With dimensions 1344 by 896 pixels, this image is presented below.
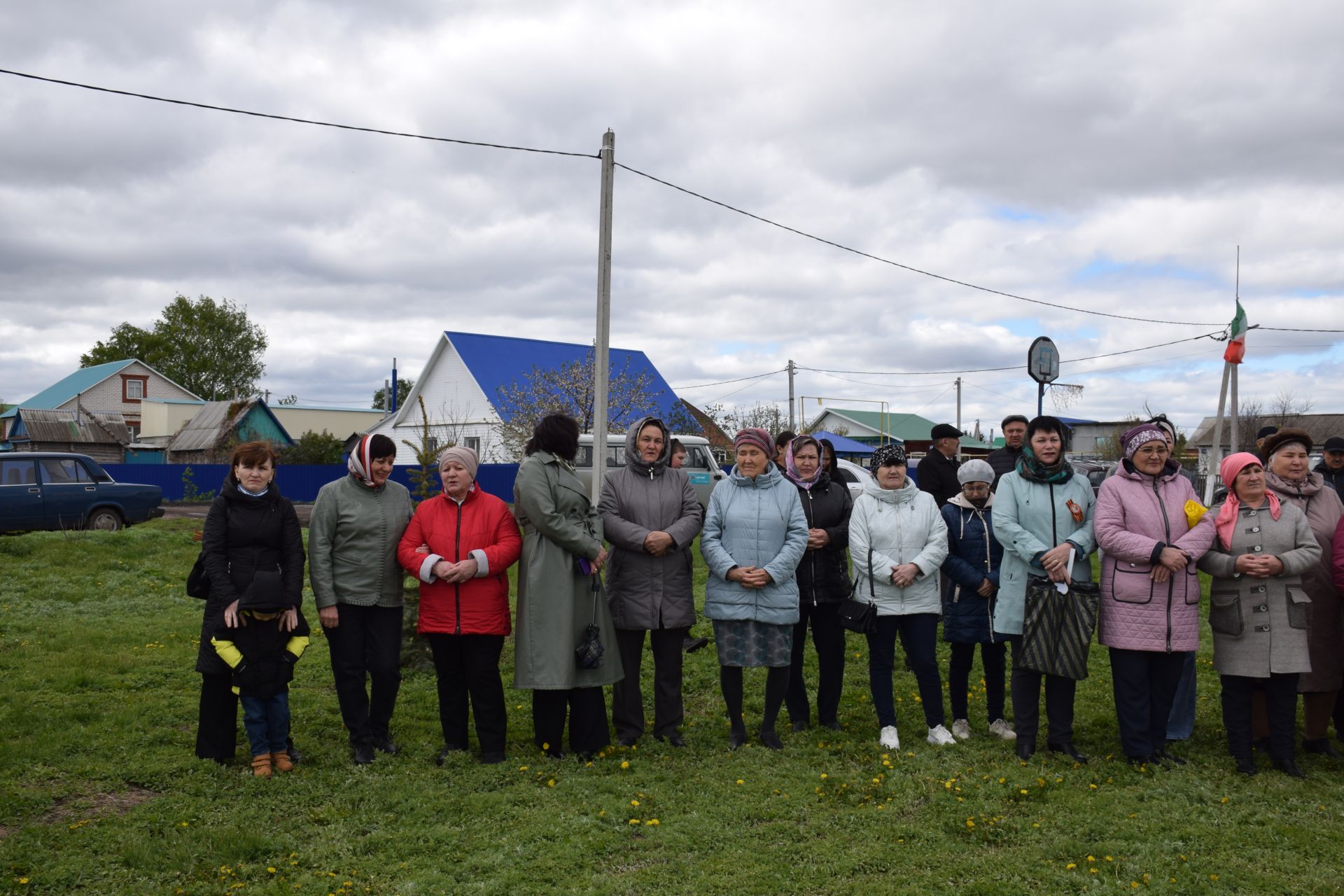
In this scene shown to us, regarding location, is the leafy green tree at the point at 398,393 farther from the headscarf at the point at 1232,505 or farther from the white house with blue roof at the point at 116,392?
the headscarf at the point at 1232,505

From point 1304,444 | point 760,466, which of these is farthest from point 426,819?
point 1304,444

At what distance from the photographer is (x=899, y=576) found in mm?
5547

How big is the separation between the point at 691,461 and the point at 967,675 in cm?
1329

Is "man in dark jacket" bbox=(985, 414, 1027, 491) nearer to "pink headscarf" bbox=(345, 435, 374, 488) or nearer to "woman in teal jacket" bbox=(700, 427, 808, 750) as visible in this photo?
"woman in teal jacket" bbox=(700, 427, 808, 750)

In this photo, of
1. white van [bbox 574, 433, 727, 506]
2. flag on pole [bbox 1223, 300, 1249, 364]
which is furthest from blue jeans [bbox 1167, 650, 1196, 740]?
flag on pole [bbox 1223, 300, 1249, 364]

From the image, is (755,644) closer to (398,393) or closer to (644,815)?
(644,815)

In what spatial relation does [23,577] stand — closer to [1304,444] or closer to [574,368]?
[1304,444]

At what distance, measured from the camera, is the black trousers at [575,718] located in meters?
5.37

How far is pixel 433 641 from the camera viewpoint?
17.3ft

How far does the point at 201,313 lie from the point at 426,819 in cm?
6608

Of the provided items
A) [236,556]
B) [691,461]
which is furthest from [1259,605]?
[691,461]

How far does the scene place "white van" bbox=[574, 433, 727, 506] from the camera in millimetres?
17812

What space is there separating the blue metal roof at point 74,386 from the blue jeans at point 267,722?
192 ft

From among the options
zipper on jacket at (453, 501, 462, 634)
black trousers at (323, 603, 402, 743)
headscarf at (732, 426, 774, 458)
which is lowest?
black trousers at (323, 603, 402, 743)
